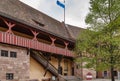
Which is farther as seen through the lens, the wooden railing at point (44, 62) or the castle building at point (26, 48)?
the wooden railing at point (44, 62)

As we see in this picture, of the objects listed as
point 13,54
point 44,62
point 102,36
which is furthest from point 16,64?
point 102,36

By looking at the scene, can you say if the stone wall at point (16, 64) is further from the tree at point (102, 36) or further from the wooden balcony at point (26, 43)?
the tree at point (102, 36)

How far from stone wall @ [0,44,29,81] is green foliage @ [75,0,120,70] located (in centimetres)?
533

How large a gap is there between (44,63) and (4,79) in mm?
6960

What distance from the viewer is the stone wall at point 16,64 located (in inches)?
734

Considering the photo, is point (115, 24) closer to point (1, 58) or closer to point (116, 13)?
point (116, 13)

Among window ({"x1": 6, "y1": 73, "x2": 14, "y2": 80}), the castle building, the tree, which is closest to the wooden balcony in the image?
the castle building

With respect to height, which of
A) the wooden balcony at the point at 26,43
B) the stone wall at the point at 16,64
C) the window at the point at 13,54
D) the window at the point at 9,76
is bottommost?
the window at the point at 9,76

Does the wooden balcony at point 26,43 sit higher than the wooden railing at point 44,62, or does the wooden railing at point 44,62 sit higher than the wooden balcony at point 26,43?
the wooden balcony at point 26,43

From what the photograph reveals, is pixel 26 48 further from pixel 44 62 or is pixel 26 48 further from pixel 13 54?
pixel 44 62

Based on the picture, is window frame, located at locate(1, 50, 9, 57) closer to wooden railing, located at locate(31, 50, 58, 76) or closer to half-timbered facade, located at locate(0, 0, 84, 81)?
half-timbered facade, located at locate(0, 0, 84, 81)

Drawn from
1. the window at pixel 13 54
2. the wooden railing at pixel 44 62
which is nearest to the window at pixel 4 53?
A: the window at pixel 13 54

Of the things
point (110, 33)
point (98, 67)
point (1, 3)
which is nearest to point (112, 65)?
point (98, 67)

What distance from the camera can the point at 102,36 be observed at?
1770 centimetres
